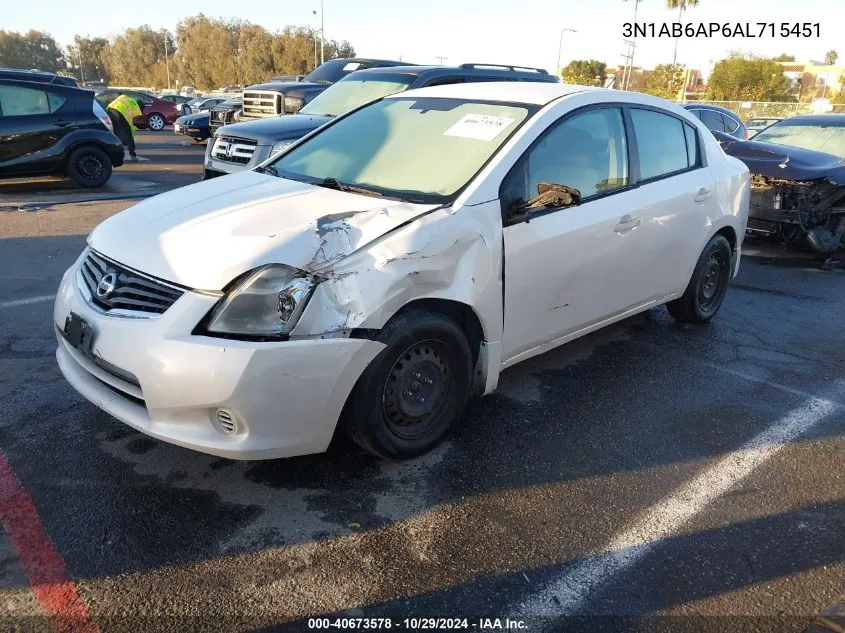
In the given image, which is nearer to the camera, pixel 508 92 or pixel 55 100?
pixel 508 92

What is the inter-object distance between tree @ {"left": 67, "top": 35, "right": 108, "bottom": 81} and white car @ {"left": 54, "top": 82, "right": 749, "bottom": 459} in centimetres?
11349

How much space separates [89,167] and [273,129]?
167 inches

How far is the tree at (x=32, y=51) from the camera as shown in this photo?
101 metres

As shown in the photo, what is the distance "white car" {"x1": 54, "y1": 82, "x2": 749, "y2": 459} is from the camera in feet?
8.89

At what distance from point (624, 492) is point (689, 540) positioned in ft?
1.27

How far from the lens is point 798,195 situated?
7.76 meters

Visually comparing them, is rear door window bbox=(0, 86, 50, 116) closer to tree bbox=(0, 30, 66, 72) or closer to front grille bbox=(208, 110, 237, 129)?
front grille bbox=(208, 110, 237, 129)

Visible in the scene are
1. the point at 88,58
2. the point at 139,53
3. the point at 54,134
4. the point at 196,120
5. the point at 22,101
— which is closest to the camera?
the point at 22,101

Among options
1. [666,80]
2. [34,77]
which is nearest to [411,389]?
[34,77]

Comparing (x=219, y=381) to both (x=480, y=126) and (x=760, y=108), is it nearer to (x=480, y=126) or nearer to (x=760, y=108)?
(x=480, y=126)

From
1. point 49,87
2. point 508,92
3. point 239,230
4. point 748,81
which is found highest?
point 748,81

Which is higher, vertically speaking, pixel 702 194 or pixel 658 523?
pixel 702 194

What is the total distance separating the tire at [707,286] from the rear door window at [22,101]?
371 inches

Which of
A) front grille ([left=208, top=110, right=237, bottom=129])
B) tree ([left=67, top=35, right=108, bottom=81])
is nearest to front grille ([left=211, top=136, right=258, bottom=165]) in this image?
front grille ([left=208, top=110, right=237, bottom=129])
